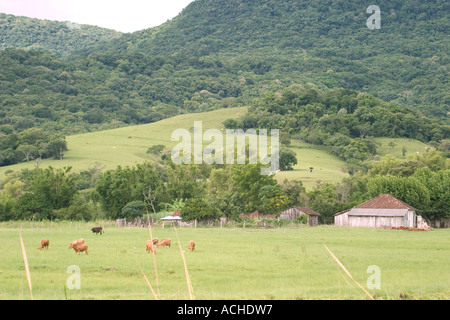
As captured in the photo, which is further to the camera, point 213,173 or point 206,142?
point 206,142

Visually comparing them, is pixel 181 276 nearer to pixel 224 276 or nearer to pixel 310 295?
pixel 224 276

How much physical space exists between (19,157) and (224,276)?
11963cm

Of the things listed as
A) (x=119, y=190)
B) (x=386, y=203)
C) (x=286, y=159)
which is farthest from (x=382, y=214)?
(x=286, y=159)

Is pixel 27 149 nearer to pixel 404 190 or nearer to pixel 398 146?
pixel 398 146

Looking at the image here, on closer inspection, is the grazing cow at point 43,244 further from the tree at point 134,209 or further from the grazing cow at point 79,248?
the tree at point 134,209

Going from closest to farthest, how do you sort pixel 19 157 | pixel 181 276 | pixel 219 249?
pixel 181 276, pixel 219 249, pixel 19 157

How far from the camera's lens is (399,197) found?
70500 millimetres

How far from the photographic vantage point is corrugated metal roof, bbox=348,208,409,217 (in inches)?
2479

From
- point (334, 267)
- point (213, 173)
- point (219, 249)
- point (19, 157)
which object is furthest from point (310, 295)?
point (19, 157)

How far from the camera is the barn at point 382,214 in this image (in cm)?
6325

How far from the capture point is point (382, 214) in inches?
2509

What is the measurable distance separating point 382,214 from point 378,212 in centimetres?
66

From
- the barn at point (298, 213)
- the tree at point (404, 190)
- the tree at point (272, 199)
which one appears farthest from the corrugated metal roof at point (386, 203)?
the tree at point (272, 199)

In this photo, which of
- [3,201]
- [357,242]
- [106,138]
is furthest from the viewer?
[106,138]
